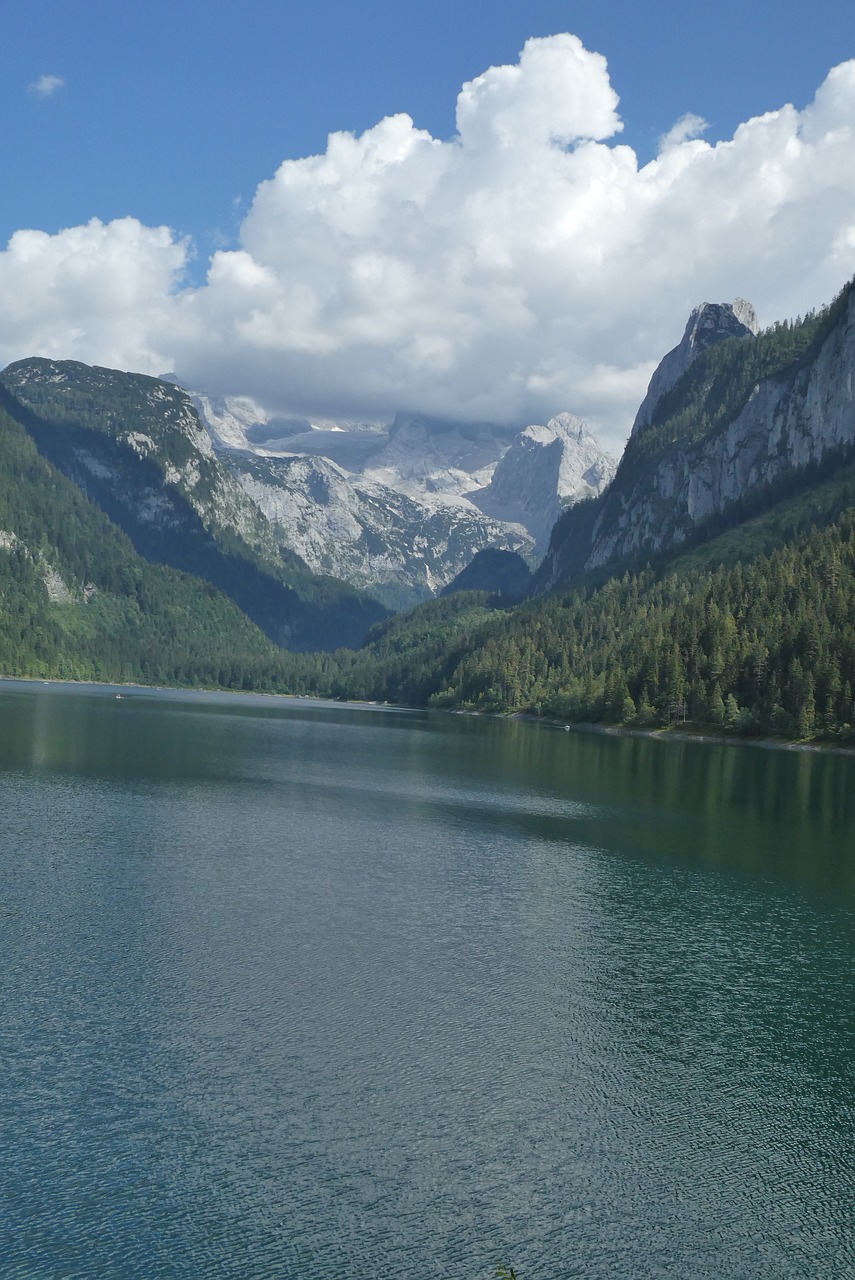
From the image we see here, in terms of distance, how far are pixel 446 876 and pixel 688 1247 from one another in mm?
40856

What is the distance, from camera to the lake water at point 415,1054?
25.2 m

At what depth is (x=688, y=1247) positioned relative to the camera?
83.6 feet

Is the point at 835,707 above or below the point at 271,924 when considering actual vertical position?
above

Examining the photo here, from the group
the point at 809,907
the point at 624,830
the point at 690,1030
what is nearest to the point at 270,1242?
the point at 690,1030

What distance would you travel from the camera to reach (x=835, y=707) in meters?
188

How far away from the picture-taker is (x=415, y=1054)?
3591cm

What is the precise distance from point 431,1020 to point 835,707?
16937cm

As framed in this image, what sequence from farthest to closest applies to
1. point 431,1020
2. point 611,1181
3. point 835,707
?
point 835,707 → point 431,1020 → point 611,1181

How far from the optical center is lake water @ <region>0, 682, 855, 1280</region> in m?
25.2

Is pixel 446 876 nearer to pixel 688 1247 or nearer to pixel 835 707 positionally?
pixel 688 1247

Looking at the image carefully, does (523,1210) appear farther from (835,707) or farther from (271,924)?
(835,707)

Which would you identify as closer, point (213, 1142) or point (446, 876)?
point (213, 1142)

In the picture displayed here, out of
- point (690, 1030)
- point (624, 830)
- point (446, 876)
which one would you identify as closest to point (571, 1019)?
point (690, 1030)

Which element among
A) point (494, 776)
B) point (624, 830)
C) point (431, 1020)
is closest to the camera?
point (431, 1020)
